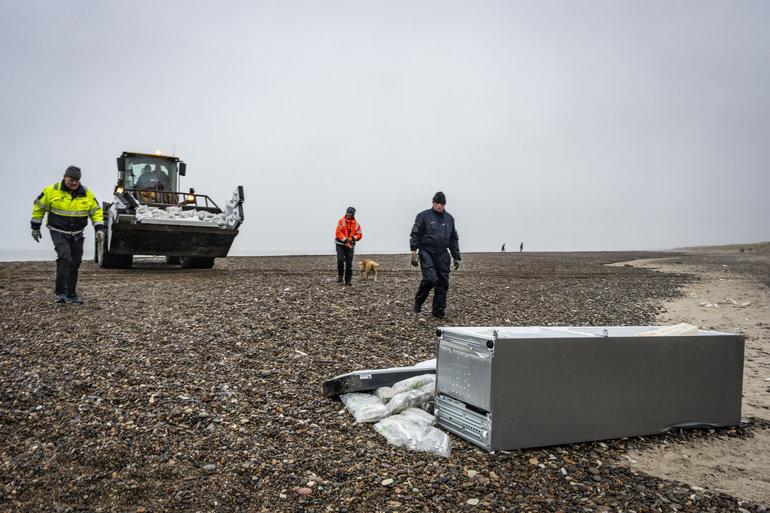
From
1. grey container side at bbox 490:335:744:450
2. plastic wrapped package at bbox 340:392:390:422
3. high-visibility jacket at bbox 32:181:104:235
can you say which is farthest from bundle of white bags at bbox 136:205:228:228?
grey container side at bbox 490:335:744:450

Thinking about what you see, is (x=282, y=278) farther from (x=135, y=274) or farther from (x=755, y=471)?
(x=755, y=471)

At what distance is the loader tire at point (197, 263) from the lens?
16.9 meters

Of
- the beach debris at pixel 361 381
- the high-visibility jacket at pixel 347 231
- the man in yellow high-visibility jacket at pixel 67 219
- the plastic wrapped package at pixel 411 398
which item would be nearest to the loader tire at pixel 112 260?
the man in yellow high-visibility jacket at pixel 67 219

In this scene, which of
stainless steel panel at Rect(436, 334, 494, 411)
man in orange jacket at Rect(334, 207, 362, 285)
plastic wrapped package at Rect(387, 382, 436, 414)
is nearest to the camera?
stainless steel panel at Rect(436, 334, 494, 411)

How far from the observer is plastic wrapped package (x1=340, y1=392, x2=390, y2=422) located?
15.8 feet

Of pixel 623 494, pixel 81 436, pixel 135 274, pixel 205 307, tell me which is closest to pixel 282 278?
pixel 135 274

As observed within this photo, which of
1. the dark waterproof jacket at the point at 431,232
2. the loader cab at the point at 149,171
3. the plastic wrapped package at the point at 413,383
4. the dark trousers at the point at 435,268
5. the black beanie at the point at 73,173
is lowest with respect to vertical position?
the plastic wrapped package at the point at 413,383

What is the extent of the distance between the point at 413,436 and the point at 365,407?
0.66m

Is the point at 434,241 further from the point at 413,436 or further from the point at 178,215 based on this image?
the point at 178,215

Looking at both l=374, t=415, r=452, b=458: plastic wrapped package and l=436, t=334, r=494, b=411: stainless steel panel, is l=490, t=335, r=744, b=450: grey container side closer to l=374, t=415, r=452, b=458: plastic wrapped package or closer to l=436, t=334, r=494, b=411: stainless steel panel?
l=436, t=334, r=494, b=411: stainless steel panel

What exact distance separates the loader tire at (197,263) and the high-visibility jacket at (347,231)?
5794 millimetres

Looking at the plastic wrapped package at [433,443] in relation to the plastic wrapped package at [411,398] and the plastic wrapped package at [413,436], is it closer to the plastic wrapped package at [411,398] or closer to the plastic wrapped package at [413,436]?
the plastic wrapped package at [413,436]

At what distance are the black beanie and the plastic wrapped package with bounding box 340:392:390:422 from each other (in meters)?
6.16

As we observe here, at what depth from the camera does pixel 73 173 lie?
8617 mm
